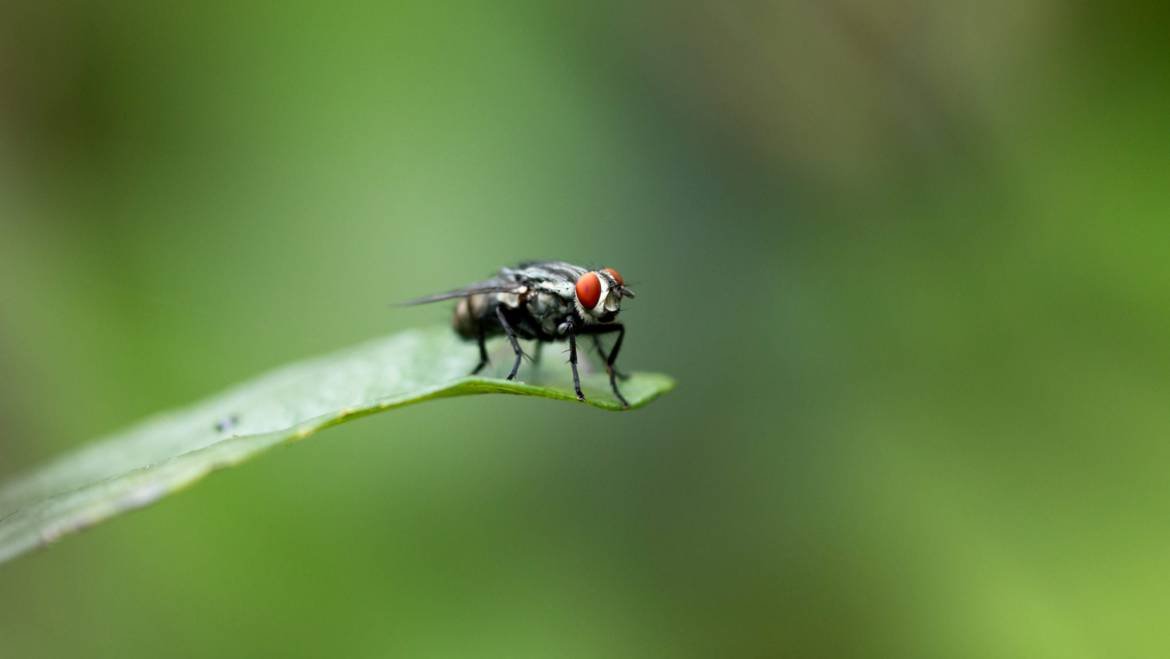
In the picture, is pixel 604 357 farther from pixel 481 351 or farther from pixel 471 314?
pixel 471 314

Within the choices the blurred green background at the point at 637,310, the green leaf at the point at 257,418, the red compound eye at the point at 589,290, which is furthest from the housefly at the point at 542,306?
the blurred green background at the point at 637,310

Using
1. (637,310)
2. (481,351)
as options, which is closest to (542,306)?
(481,351)

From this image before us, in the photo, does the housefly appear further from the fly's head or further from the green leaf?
the green leaf

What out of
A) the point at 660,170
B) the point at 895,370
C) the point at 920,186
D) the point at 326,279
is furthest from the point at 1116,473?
the point at 326,279

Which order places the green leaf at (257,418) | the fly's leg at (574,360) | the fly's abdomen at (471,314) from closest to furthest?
the green leaf at (257,418), the fly's leg at (574,360), the fly's abdomen at (471,314)

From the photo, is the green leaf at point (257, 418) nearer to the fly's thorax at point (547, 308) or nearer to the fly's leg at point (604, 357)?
the fly's leg at point (604, 357)

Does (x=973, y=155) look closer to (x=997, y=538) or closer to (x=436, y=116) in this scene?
(x=997, y=538)

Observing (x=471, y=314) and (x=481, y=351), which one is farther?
(x=471, y=314)
